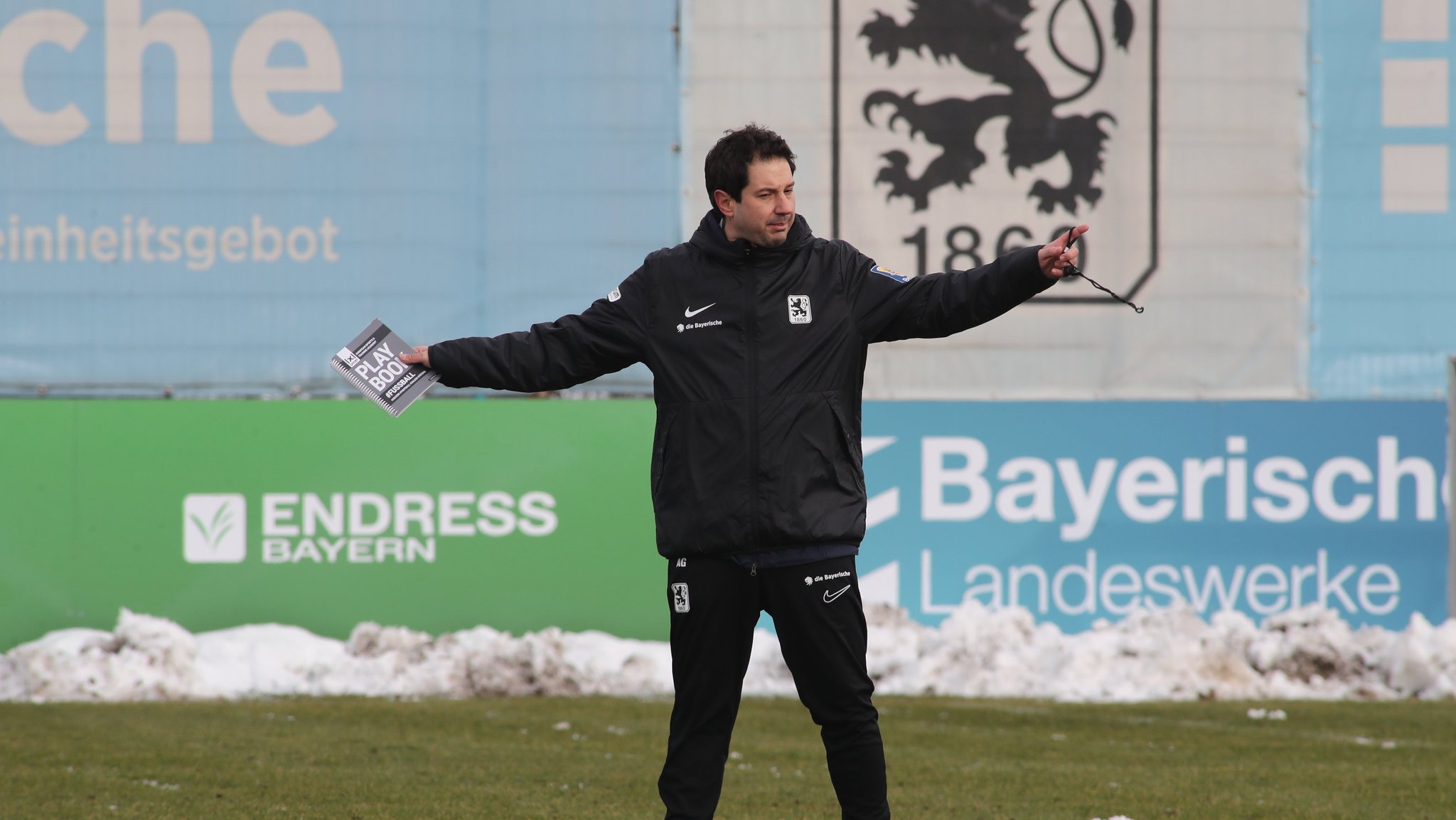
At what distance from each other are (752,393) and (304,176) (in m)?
4.81

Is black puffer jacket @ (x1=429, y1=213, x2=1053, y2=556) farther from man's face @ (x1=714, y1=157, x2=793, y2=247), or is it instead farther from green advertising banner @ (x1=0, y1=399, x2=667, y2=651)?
green advertising banner @ (x1=0, y1=399, x2=667, y2=651)

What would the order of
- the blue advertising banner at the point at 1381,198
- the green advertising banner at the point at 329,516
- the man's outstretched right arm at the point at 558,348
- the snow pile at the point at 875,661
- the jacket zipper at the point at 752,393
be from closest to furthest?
the jacket zipper at the point at 752,393 < the man's outstretched right arm at the point at 558,348 < the snow pile at the point at 875,661 < the green advertising banner at the point at 329,516 < the blue advertising banner at the point at 1381,198

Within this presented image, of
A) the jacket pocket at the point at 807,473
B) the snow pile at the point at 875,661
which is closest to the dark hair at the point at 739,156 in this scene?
the jacket pocket at the point at 807,473

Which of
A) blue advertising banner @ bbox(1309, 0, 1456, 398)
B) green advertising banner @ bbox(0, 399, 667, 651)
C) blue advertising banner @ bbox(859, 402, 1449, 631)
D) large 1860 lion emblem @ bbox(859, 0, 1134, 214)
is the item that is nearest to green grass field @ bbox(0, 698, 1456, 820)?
green advertising banner @ bbox(0, 399, 667, 651)

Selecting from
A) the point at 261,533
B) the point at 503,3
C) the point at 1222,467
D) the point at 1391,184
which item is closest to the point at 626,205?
the point at 503,3

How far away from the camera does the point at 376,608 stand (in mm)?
7199

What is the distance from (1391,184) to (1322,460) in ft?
4.58

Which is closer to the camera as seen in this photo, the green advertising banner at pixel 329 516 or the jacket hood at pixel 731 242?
the jacket hood at pixel 731 242

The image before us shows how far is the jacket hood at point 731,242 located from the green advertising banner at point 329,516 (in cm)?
408

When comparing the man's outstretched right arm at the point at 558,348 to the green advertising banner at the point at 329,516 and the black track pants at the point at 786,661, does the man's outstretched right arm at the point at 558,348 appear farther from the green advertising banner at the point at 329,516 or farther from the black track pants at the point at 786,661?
the green advertising banner at the point at 329,516

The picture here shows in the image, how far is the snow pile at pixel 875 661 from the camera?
6.91m

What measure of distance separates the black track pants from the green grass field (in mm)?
1174

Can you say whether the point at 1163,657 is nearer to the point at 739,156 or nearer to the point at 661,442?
the point at 661,442

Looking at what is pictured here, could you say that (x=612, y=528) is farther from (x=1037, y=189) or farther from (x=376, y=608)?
(x=1037, y=189)
